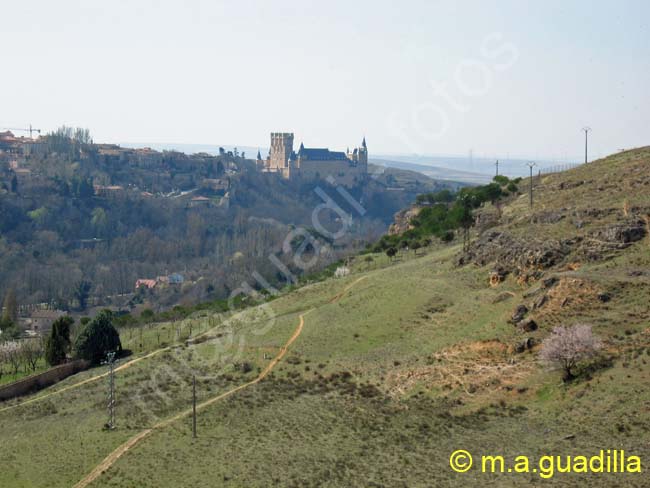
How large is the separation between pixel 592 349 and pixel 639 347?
1355 mm

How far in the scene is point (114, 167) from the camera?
13762 centimetres

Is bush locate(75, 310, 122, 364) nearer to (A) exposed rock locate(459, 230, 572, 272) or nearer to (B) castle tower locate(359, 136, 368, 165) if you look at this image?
(A) exposed rock locate(459, 230, 572, 272)

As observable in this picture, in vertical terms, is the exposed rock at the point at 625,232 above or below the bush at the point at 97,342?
above

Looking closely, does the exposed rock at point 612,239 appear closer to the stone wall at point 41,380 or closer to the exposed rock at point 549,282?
the exposed rock at point 549,282

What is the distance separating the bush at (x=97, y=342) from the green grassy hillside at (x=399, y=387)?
196cm

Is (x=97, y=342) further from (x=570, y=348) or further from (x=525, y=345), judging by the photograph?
(x=570, y=348)

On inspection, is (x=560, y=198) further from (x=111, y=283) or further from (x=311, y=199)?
(x=311, y=199)

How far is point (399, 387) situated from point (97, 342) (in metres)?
17.4

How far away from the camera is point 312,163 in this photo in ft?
519

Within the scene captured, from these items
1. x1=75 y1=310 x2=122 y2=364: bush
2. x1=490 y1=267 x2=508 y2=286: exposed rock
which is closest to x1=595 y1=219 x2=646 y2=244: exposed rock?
x1=490 y1=267 x2=508 y2=286: exposed rock

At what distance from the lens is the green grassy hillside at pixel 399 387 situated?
1984 cm

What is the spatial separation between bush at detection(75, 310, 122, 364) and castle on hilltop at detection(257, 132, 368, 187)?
119m

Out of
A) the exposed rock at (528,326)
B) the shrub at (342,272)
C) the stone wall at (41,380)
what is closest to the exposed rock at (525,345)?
the exposed rock at (528,326)

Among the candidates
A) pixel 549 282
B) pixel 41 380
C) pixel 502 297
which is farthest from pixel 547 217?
pixel 41 380
